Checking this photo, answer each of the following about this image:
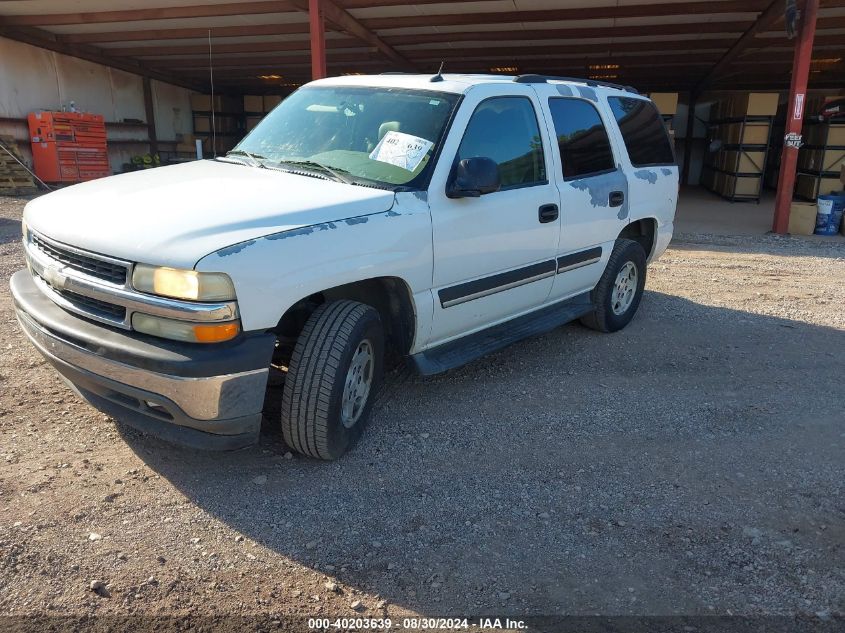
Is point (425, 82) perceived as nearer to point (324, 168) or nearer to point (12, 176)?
point (324, 168)

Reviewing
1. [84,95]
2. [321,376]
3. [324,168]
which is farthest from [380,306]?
[84,95]

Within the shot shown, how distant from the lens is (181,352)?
269 cm

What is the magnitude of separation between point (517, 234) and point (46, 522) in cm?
288

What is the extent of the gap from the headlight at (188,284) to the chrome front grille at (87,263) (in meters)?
0.16

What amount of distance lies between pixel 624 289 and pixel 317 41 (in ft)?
26.6

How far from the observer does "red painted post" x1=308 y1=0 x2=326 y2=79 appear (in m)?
11.4

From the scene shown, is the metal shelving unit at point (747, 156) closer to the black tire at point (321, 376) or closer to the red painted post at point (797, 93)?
the red painted post at point (797, 93)

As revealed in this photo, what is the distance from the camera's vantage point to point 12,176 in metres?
14.7

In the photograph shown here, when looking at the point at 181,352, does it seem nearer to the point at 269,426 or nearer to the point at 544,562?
the point at 269,426

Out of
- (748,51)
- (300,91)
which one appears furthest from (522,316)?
(748,51)

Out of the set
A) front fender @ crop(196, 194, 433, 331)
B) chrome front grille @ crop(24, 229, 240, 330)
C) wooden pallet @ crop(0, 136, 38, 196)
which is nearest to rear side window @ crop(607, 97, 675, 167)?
front fender @ crop(196, 194, 433, 331)

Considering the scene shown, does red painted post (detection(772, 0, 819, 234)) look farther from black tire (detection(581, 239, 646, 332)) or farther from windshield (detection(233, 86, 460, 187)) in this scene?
windshield (detection(233, 86, 460, 187))

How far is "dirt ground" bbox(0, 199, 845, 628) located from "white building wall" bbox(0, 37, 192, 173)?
48.6 ft

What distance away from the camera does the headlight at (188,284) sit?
2.64m
